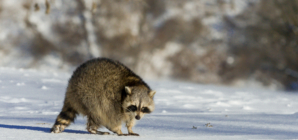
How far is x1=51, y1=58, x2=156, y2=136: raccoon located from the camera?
4461 mm

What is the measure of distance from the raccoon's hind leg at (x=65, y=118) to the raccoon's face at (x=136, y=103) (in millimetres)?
711

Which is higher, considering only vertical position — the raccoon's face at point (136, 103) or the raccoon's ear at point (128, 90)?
the raccoon's ear at point (128, 90)

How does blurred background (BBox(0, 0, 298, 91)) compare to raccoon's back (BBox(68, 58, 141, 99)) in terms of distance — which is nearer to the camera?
raccoon's back (BBox(68, 58, 141, 99))

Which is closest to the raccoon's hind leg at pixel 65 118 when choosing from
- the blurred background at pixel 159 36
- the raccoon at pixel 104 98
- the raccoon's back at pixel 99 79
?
the raccoon at pixel 104 98

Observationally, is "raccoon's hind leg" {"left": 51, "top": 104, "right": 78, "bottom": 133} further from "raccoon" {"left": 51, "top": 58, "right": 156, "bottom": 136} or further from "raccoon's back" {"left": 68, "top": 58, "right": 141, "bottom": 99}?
"raccoon's back" {"left": 68, "top": 58, "right": 141, "bottom": 99}

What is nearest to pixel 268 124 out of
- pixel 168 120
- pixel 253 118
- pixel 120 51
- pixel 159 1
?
pixel 253 118

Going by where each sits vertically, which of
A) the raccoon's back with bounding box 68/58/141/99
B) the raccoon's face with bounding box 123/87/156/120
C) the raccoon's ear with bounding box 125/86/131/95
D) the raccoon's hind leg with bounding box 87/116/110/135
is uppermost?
the raccoon's back with bounding box 68/58/141/99

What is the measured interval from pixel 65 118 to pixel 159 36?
19.4m

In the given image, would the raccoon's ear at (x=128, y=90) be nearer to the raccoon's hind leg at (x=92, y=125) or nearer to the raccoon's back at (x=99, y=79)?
the raccoon's back at (x=99, y=79)

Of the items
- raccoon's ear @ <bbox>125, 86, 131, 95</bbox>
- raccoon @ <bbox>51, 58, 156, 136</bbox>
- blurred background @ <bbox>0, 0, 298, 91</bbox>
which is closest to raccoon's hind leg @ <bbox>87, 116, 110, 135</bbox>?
raccoon @ <bbox>51, 58, 156, 136</bbox>

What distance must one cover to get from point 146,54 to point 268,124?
18.2m

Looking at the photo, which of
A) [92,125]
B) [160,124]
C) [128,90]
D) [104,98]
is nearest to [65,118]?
[92,125]

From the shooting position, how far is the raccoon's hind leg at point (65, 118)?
15.1 feet

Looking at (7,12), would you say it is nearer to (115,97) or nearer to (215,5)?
(215,5)
